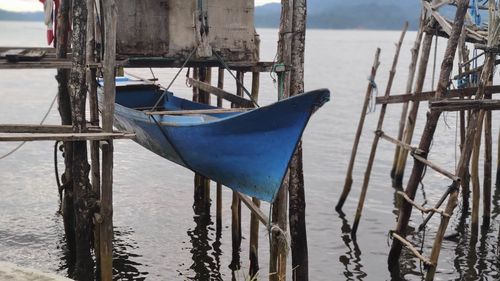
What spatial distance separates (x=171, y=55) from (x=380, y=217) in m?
8.32

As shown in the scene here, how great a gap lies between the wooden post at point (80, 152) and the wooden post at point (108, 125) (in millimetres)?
528

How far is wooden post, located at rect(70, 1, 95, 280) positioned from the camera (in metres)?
8.77

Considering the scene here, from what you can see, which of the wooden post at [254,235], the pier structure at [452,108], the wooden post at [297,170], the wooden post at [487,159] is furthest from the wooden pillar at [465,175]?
the wooden post at [297,170]

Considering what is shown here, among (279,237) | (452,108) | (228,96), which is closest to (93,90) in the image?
(228,96)

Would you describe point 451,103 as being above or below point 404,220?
above

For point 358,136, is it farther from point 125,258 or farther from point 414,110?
point 125,258

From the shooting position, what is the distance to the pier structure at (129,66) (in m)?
8.47

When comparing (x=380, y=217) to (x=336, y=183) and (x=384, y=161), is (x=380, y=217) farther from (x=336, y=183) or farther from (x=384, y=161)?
(x=384, y=161)

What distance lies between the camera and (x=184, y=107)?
43.4 feet

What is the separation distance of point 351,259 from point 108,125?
22.3 ft

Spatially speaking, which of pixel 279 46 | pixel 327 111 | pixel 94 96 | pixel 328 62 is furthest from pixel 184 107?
pixel 328 62

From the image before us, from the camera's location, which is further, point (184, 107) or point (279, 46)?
point (184, 107)

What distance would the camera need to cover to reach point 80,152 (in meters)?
9.04

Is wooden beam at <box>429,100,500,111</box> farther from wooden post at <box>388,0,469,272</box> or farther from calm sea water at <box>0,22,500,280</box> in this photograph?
calm sea water at <box>0,22,500,280</box>
